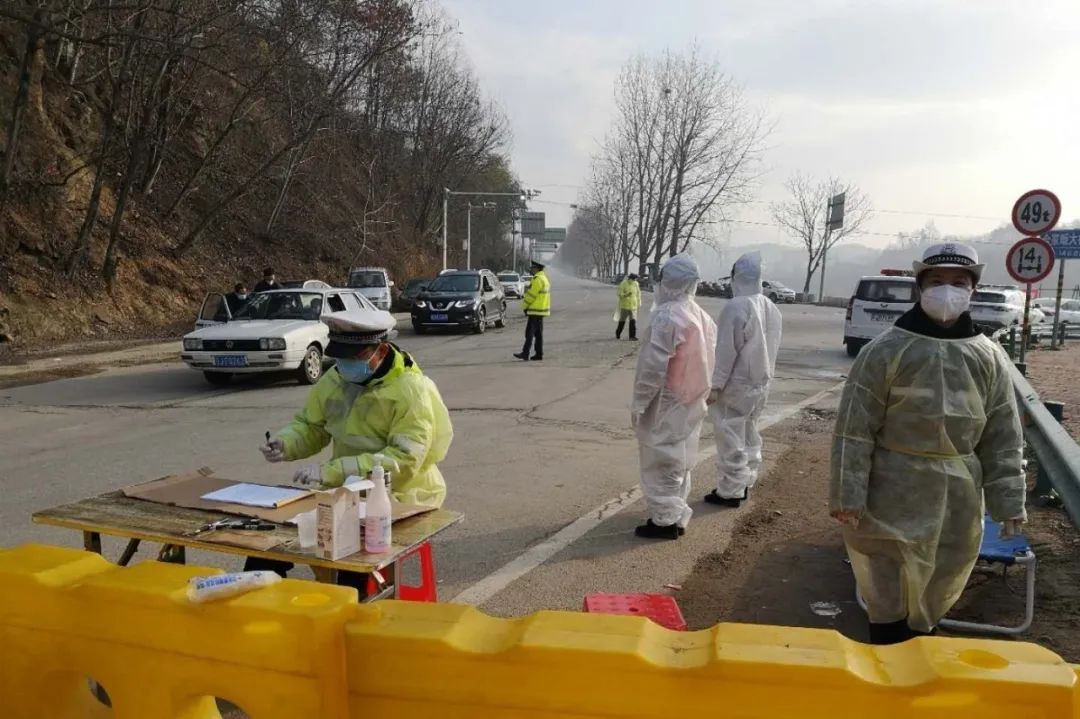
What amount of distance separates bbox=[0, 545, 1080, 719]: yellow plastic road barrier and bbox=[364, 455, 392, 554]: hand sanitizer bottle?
68 cm

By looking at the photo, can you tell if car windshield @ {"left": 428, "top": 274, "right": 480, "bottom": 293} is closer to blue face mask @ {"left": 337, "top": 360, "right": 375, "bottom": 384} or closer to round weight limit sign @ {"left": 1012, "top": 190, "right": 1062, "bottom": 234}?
round weight limit sign @ {"left": 1012, "top": 190, "right": 1062, "bottom": 234}

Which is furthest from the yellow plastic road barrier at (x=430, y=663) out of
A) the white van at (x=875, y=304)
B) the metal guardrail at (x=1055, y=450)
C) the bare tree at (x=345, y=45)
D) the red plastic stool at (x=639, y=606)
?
the bare tree at (x=345, y=45)

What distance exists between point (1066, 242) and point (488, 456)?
46.8 feet

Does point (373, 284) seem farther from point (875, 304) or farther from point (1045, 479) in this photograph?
point (1045, 479)

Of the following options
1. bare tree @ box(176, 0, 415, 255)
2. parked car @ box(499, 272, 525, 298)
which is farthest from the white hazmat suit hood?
parked car @ box(499, 272, 525, 298)

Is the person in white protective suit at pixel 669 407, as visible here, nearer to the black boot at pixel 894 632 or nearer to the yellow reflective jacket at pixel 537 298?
the black boot at pixel 894 632

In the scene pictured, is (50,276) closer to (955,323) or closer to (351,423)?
(351,423)

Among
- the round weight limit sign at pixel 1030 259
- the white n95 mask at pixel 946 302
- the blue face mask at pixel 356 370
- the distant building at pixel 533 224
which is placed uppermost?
the distant building at pixel 533 224

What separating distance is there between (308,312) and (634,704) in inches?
486

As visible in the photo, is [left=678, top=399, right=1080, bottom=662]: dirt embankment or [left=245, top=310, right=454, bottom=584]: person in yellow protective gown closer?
[left=245, top=310, right=454, bottom=584]: person in yellow protective gown

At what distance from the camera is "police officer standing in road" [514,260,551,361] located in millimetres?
15148

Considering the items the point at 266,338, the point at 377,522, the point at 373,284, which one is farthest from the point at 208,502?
the point at 373,284

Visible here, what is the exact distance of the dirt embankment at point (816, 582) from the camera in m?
4.17

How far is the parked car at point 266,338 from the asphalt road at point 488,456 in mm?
391
